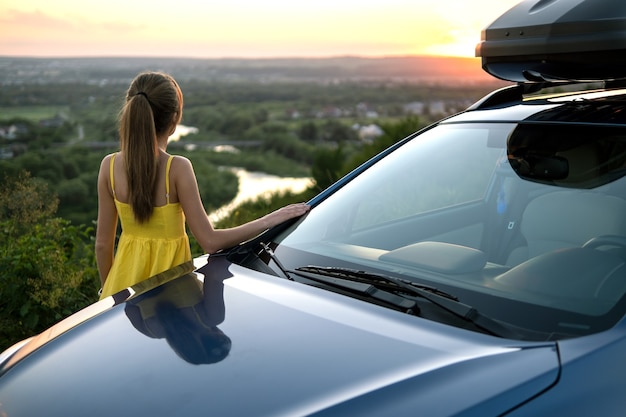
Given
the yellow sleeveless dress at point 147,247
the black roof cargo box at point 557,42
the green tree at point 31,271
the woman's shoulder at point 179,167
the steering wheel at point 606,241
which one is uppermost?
the black roof cargo box at point 557,42

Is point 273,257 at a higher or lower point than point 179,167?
A: lower

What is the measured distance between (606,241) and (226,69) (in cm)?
2626

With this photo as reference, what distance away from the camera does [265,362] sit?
1811 millimetres

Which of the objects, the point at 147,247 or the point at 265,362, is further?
the point at 147,247

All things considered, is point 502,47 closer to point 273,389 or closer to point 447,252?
point 447,252

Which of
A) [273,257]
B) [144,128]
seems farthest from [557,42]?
[144,128]

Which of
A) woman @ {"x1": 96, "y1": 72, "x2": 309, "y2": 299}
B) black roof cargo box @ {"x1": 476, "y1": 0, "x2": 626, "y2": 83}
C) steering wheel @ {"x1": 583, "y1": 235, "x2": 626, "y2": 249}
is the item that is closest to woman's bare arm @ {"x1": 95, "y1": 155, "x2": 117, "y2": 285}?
woman @ {"x1": 96, "y1": 72, "x2": 309, "y2": 299}

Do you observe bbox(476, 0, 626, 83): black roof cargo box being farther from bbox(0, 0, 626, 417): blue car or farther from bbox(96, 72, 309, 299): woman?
bbox(96, 72, 309, 299): woman

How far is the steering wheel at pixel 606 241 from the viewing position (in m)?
2.22

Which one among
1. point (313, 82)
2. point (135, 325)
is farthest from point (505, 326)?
point (313, 82)

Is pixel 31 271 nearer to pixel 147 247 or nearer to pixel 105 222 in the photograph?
pixel 105 222

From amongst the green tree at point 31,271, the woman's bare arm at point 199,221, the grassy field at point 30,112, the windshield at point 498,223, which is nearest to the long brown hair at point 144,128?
the woman's bare arm at point 199,221

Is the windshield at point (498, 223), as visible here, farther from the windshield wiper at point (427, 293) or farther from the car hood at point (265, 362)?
the car hood at point (265, 362)

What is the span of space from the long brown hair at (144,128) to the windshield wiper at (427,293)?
0.92 metres
